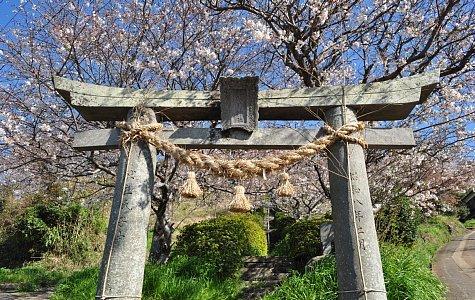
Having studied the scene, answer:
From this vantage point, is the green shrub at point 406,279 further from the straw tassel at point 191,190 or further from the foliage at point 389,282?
the straw tassel at point 191,190

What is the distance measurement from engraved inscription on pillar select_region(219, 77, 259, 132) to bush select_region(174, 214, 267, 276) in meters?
4.47

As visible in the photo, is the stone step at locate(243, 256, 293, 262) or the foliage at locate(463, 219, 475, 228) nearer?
the stone step at locate(243, 256, 293, 262)

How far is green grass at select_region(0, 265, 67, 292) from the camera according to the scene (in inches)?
360

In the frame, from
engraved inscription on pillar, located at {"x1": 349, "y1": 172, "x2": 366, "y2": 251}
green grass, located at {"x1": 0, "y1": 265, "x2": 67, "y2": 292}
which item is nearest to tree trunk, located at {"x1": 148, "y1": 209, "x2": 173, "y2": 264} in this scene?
green grass, located at {"x1": 0, "y1": 265, "x2": 67, "y2": 292}

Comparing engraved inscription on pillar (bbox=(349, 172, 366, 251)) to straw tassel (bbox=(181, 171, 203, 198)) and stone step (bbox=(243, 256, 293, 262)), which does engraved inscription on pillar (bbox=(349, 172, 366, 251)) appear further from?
stone step (bbox=(243, 256, 293, 262))

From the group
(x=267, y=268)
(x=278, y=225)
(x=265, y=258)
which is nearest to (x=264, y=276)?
(x=267, y=268)

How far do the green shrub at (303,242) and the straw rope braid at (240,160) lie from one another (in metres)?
4.75

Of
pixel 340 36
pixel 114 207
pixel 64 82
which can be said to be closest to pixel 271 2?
pixel 340 36

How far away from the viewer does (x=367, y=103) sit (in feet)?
12.1

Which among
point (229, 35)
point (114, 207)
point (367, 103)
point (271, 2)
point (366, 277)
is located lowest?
point (366, 277)

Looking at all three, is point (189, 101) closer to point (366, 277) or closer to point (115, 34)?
point (366, 277)

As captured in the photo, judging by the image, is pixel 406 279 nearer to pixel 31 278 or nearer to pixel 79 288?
pixel 79 288

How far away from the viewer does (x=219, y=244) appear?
8.09 meters

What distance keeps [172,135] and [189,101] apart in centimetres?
36
